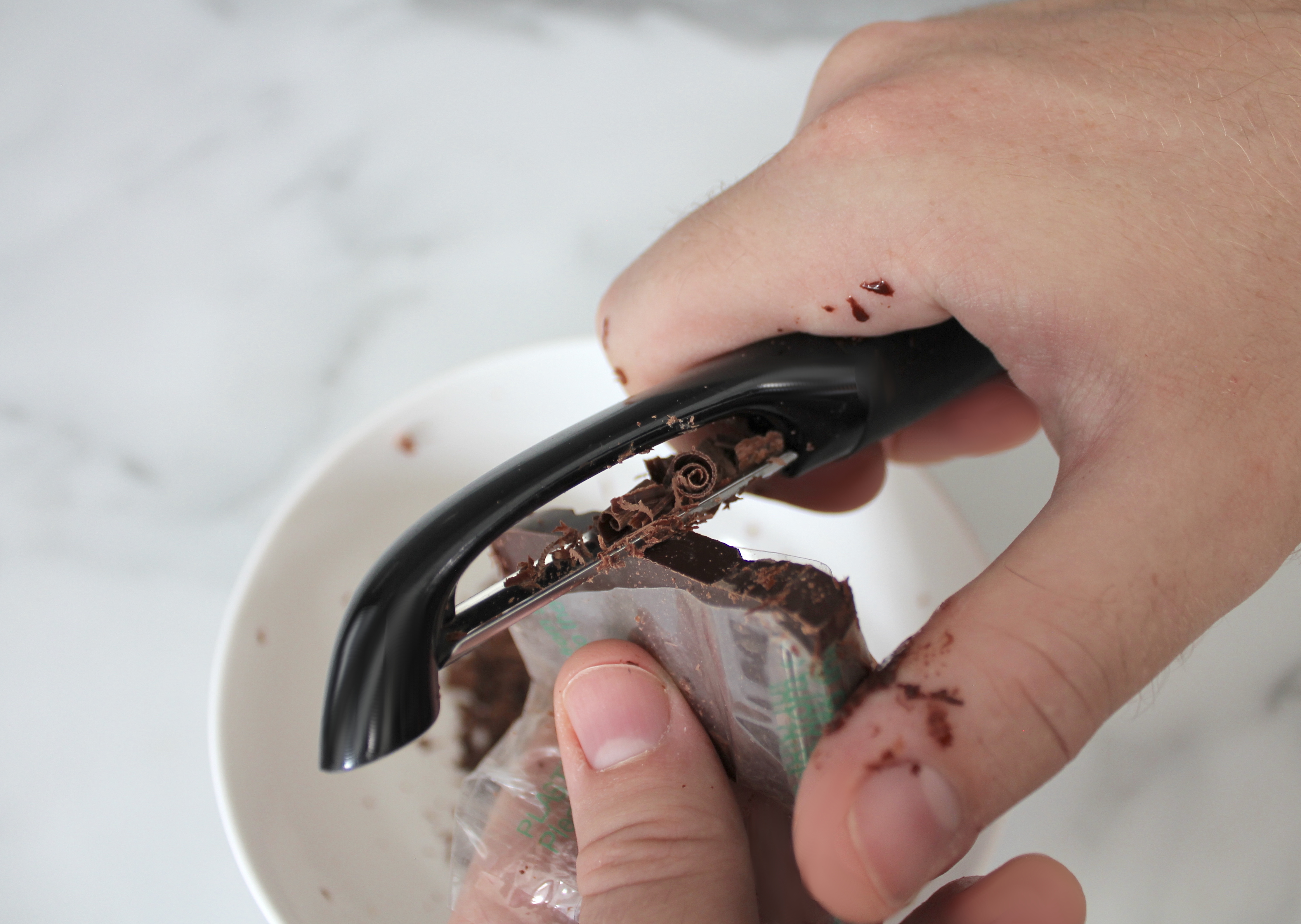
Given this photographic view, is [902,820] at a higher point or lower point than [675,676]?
lower

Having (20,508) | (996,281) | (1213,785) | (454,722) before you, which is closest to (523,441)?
(454,722)

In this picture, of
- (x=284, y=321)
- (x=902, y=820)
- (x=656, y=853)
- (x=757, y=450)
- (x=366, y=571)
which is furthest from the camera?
(x=284, y=321)

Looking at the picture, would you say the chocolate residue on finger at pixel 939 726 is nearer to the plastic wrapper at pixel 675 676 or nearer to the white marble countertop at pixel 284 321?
the plastic wrapper at pixel 675 676

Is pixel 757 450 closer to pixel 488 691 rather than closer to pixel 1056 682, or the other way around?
pixel 1056 682

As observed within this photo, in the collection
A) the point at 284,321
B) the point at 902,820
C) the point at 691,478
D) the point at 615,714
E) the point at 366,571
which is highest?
the point at 284,321

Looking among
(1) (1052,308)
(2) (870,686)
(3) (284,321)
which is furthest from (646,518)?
(3) (284,321)

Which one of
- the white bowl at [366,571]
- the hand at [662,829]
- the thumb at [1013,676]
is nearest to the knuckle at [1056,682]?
the thumb at [1013,676]

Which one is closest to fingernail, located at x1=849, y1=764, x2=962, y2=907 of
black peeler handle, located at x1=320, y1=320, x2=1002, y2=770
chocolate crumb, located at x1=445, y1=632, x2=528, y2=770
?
black peeler handle, located at x1=320, y1=320, x2=1002, y2=770
